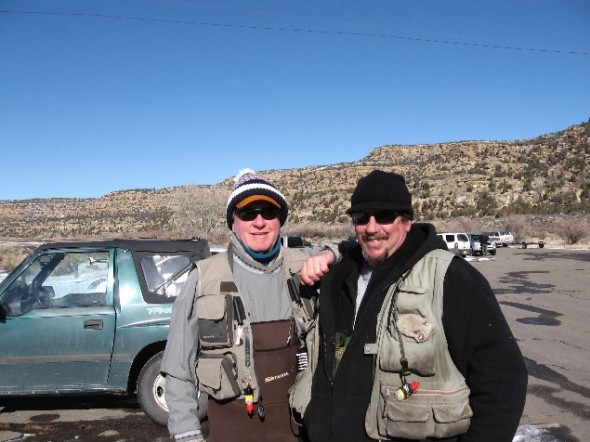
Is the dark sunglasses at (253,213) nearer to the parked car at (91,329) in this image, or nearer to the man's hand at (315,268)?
the man's hand at (315,268)

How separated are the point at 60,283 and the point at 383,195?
15.4 ft

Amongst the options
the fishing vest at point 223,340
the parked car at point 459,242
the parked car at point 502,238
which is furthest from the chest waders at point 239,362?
the parked car at point 502,238

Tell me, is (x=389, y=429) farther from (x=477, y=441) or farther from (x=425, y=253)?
(x=425, y=253)

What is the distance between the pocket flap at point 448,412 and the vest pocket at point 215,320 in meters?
0.96

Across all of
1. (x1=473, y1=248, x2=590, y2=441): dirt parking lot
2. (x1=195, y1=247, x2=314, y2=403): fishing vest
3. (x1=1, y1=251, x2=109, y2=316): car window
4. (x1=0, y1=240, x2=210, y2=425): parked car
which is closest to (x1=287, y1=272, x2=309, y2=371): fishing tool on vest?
(x1=195, y1=247, x2=314, y2=403): fishing vest

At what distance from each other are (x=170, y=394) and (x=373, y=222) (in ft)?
3.95

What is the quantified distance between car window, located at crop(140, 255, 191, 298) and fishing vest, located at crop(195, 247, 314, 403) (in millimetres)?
3146

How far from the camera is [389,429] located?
2.06 m

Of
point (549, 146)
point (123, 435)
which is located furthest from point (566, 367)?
point (549, 146)

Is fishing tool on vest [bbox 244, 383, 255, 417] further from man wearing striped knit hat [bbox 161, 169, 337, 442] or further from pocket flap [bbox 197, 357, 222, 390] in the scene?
pocket flap [bbox 197, 357, 222, 390]

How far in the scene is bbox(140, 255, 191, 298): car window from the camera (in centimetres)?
561

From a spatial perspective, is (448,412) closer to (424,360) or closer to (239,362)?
(424,360)

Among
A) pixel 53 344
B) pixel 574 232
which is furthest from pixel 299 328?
pixel 574 232

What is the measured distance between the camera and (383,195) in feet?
7.66
